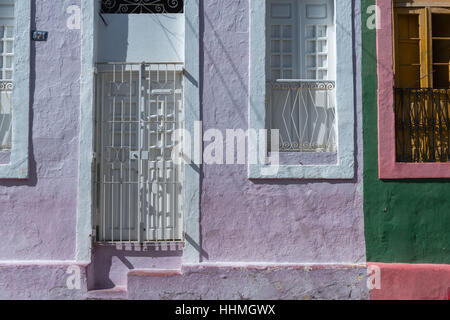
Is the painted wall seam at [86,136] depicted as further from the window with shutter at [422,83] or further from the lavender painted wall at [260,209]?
the window with shutter at [422,83]

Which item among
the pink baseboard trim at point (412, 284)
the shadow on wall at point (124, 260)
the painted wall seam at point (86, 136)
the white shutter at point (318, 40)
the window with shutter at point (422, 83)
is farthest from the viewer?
the white shutter at point (318, 40)

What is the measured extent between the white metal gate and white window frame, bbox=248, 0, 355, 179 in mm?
930

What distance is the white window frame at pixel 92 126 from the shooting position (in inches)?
238

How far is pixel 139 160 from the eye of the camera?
622 cm

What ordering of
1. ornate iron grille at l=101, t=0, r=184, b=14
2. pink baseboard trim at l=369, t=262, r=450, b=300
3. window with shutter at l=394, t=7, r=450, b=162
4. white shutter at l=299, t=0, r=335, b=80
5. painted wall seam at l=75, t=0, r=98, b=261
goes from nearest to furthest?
pink baseboard trim at l=369, t=262, r=450, b=300 → painted wall seam at l=75, t=0, r=98, b=261 → window with shutter at l=394, t=7, r=450, b=162 → white shutter at l=299, t=0, r=335, b=80 → ornate iron grille at l=101, t=0, r=184, b=14

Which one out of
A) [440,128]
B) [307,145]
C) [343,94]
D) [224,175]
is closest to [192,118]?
[224,175]

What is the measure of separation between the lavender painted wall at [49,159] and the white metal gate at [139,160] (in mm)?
329

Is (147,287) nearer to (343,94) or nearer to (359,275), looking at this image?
(359,275)

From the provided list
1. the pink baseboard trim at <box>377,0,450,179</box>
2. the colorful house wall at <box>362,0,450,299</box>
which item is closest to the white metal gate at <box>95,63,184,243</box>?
the colorful house wall at <box>362,0,450,299</box>

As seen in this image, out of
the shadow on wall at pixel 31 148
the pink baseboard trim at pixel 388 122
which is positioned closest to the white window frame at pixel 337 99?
the pink baseboard trim at pixel 388 122

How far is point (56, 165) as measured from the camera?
613cm

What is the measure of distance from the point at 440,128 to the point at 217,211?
2.91 metres

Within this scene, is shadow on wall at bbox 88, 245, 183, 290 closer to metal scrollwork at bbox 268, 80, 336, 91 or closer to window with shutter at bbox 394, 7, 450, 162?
metal scrollwork at bbox 268, 80, 336, 91

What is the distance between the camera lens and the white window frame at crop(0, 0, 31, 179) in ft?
20.0
